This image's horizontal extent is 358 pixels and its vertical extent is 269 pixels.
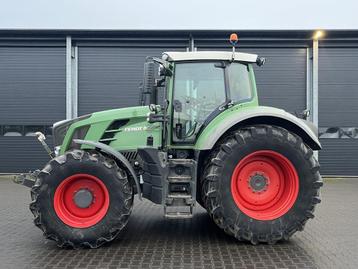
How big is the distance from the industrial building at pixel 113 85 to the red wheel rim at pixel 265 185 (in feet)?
32.0

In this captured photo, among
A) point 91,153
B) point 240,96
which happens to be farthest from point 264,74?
point 91,153

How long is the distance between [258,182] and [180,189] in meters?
1.08

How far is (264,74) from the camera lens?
15945 mm

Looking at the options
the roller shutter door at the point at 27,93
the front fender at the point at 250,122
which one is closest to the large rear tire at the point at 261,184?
the front fender at the point at 250,122

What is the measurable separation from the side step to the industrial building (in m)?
9.81

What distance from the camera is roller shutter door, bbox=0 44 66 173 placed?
52.0 ft

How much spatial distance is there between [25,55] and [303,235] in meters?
12.2

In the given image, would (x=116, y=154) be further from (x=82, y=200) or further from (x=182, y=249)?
(x=182, y=249)

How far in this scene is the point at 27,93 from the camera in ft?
52.0

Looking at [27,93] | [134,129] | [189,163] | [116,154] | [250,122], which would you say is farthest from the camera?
[27,93]

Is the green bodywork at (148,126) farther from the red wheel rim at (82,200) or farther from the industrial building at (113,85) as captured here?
the industrial building at (113,85)

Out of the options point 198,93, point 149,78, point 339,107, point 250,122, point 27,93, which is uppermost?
point 27,93


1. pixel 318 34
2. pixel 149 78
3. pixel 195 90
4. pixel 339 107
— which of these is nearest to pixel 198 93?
pixel 195 90

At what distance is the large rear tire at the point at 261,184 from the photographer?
6.07m
